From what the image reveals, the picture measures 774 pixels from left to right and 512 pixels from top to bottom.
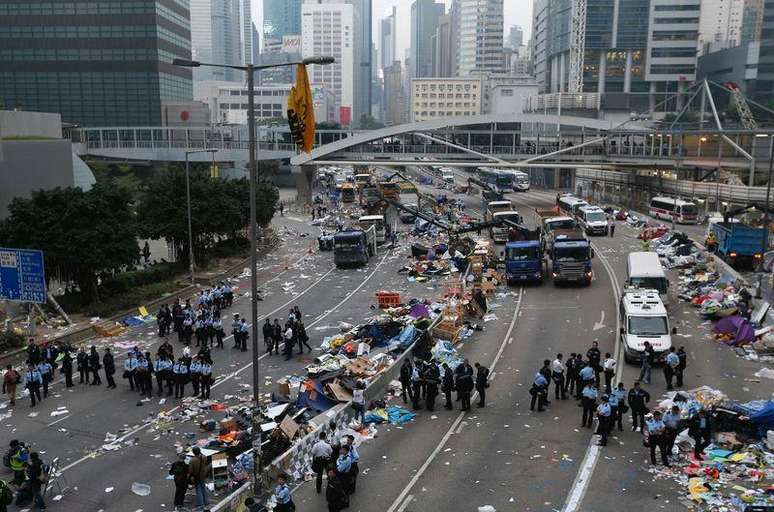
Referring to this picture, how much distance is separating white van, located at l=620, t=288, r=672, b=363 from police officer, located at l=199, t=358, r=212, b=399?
12896 millimetres

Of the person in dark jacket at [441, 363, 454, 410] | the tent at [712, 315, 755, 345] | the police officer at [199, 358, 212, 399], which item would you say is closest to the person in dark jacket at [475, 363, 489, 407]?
the person in dark jacket at [441, 363, 454, 410]

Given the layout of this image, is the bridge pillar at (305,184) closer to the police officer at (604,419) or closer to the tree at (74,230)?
the tree at (74,230)

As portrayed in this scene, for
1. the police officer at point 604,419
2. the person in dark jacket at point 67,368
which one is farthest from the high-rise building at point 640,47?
the police officer at point 604,419

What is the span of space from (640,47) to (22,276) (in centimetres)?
14244

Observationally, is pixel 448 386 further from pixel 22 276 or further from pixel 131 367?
pixel 22 276

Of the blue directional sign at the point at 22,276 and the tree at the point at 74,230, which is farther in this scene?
the tree at the point at 74,230

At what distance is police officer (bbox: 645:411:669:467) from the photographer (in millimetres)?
15500

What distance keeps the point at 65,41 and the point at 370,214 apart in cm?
5878

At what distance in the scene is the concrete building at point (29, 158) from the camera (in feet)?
121

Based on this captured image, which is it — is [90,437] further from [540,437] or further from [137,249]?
[137,249]

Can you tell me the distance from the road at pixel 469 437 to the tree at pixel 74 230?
378cm

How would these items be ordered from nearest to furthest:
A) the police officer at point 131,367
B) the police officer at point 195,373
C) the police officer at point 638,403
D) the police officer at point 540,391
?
1. the police officer at point 638,403
2. the police officer at point 540,391
3. the police officer at point 195,373
4. the police officer at point 131,367

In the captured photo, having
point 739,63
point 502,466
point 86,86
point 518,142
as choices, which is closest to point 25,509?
point 502,466

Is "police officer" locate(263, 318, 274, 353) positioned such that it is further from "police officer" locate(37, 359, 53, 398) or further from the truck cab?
the truck cab
